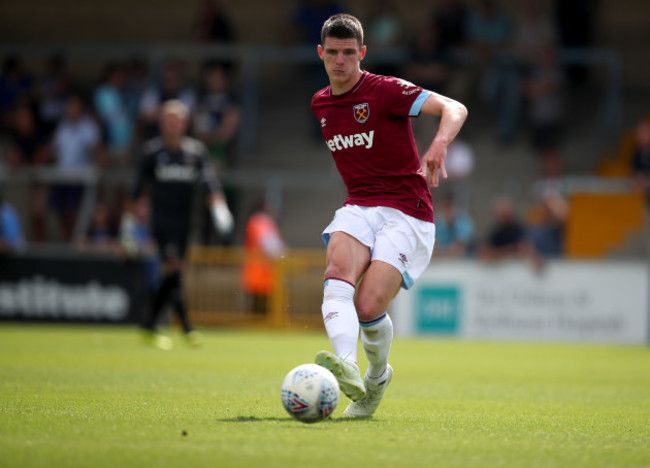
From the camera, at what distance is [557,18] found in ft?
77.3

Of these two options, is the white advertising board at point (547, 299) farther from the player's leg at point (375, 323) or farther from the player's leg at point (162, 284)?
the player's leg at point (375, 323)

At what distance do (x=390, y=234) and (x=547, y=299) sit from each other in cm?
1125

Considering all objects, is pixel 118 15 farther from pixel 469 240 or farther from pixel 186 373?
pixel 186 373

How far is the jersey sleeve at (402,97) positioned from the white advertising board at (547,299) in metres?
10.9

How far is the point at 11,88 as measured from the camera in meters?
22.7

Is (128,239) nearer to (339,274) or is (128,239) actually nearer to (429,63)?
(429,63)

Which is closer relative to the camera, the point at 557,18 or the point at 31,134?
the point at 31,134

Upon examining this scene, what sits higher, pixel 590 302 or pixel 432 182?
pixel 432 182

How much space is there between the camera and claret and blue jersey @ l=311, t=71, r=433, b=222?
675cm

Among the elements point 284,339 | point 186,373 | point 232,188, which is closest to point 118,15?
point 232,188

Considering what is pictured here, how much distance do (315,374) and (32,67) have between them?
21.8 m

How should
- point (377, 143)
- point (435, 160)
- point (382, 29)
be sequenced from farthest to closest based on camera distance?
point (382, 29)
point (377, 143)
point (435, 160)

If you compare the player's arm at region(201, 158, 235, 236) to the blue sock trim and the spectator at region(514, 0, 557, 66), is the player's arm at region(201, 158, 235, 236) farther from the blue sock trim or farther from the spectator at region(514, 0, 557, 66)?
the spectator at region(514, 0, 557, 66)

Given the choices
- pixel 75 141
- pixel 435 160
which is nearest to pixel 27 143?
pixel 75 141
